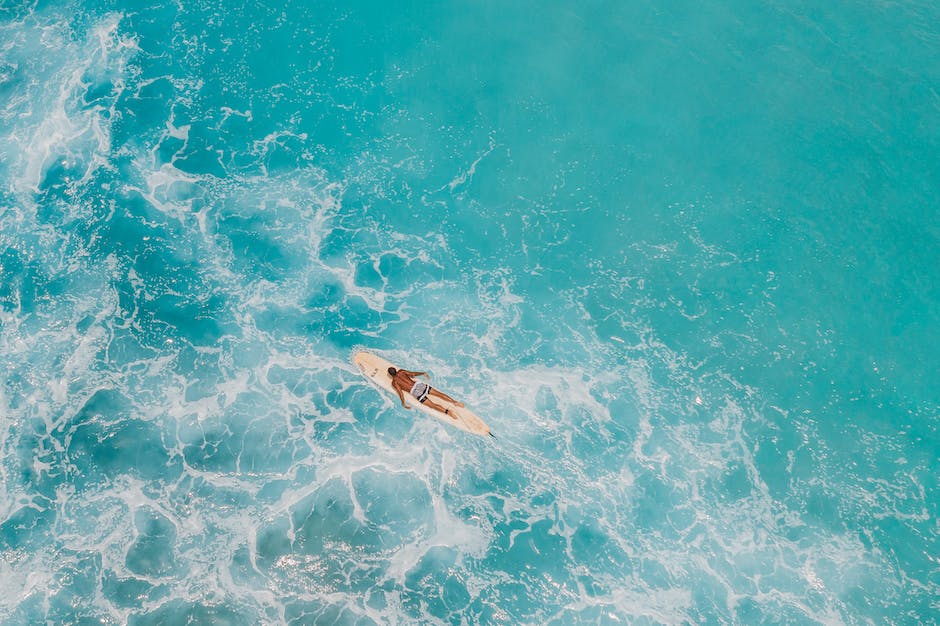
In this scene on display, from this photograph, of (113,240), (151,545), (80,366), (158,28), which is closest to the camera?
(151,545)

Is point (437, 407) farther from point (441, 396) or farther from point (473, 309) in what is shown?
point (473, 309)

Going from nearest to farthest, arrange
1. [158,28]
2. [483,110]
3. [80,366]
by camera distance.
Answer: [80,366] < [483,110] < [158,28]

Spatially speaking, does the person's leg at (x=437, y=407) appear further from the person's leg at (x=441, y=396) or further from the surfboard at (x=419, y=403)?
the person's leg at (x=441, y=396)

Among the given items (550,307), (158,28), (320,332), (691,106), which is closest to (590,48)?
(691,106)

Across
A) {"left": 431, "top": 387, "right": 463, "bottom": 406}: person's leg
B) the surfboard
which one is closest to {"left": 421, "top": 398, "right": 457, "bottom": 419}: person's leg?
the surfboard

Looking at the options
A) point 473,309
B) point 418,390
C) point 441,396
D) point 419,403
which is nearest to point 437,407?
point 441,396

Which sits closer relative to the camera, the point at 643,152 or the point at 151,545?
the point at 151,545

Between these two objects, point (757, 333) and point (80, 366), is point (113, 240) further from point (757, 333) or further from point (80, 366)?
point (757, 333)
